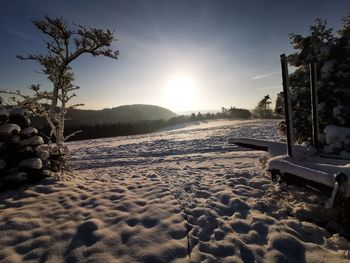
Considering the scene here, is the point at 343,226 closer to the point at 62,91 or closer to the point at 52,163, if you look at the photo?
the point at 52,163

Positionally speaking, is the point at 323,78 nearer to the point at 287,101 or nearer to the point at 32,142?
the point at 287,101

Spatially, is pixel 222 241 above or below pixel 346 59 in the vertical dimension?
below

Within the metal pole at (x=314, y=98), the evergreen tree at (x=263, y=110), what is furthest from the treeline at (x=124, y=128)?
the metal pole at (x=314, y=98)

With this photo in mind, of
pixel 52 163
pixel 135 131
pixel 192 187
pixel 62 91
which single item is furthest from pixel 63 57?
pixel 135 131

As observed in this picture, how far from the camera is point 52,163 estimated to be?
315 inches

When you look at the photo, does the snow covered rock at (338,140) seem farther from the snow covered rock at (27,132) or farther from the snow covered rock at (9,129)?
the snow covered rock at (9,129)

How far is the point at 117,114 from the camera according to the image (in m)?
119

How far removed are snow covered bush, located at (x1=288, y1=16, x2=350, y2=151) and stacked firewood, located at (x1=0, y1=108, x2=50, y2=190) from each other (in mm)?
9110

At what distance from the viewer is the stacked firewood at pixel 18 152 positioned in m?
6.19

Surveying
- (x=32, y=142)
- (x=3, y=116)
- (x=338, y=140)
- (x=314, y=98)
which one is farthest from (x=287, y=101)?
(x=3, y=116)

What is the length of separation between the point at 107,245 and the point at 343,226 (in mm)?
3975

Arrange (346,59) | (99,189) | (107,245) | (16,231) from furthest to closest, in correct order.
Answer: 1. (346,59)
2. (99,189)
3. (16,231)
4. (107,245)

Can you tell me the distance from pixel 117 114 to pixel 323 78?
4628 inches

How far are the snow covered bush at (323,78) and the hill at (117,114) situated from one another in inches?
3309
